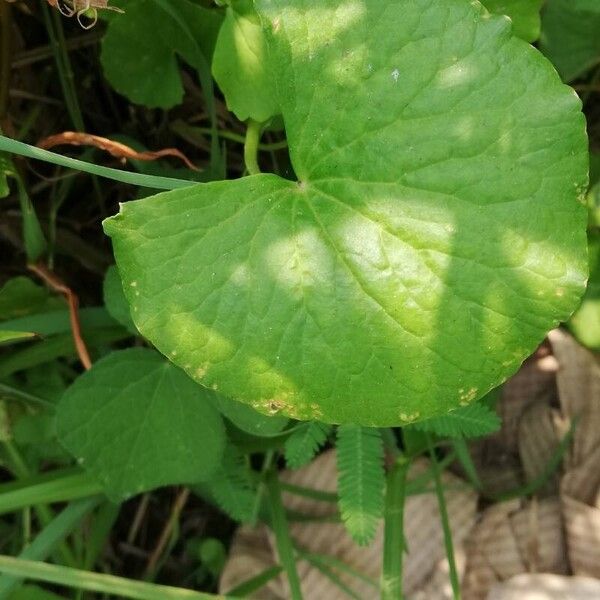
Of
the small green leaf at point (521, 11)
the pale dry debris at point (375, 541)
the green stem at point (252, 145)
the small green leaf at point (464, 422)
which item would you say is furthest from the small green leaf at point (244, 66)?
the pale dry debris at point (375, 541)

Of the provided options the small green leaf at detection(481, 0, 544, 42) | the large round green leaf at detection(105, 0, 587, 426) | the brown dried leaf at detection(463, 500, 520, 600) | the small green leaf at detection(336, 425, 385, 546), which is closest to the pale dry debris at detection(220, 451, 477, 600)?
the brown dried leaf at detection(463, 500, 520, 600)

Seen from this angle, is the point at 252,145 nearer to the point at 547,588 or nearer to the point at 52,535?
the point at 52,535

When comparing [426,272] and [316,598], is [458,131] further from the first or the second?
[316,598]

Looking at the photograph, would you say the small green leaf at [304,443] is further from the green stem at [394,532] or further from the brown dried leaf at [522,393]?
the brown dried leaf at [522,393]

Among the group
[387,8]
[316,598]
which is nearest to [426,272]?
[387,8]

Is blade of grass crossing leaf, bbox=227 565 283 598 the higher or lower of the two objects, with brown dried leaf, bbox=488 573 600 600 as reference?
higher

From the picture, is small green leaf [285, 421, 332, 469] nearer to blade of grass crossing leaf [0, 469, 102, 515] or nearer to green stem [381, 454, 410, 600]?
green stem [381, 454, 410, 600]

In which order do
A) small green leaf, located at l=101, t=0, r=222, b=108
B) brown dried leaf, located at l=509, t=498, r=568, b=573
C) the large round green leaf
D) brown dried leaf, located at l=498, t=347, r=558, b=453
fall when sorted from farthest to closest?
brown dried leaf, located at l=498, t=347, r=558, b=453 < brown dried leaf, located at l=509, t=498, r=568, b=573 < small green leaf, located at l=101, t=0, r=222, b=108 < the large round green leaf

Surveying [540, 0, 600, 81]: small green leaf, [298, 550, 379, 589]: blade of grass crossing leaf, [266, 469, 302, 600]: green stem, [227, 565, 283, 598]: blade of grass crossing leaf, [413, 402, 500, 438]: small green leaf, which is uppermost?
[540, 0, 600, 81]: small green leaf
